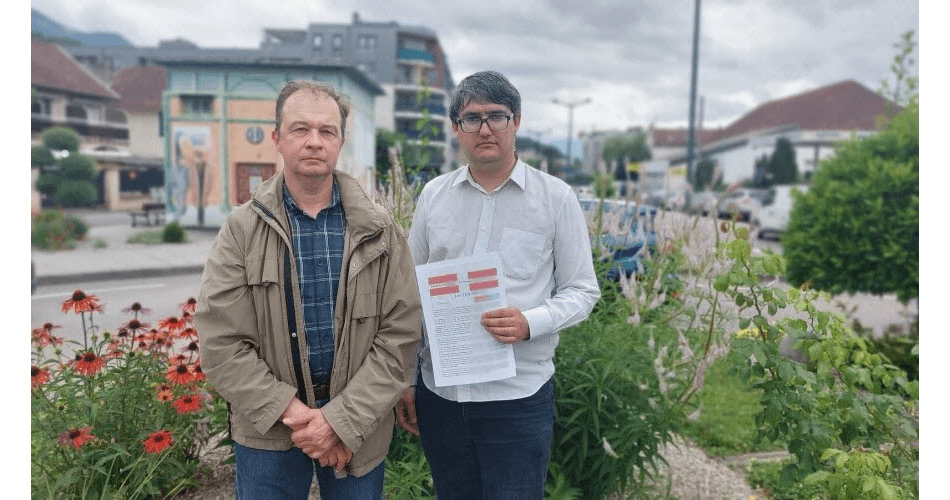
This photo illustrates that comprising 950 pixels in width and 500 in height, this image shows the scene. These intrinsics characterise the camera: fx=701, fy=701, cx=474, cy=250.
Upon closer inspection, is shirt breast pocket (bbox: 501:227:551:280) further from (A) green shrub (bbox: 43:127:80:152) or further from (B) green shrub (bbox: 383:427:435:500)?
(A) green shrub (bbox: 43:127:80:152)

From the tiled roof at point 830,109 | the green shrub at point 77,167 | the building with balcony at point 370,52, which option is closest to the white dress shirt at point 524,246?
the green shrub at point 77,167

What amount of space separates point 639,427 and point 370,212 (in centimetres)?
156

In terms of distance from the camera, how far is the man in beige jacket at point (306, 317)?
1.87 m

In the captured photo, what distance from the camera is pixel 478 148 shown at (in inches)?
83.3

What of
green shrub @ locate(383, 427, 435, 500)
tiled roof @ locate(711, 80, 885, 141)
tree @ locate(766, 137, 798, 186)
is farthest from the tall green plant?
tiled roof @ locate(711, 80, 885, 141)

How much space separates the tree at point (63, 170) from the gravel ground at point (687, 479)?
111 feet

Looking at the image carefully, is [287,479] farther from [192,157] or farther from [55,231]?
[192,157]

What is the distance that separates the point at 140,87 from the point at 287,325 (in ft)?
191

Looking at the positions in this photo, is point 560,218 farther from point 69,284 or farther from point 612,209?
point 69,284

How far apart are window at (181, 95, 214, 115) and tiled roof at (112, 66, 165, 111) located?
31.1 metres

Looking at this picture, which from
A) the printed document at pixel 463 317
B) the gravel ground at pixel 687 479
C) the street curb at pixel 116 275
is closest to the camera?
the printed document at pixel 463 317

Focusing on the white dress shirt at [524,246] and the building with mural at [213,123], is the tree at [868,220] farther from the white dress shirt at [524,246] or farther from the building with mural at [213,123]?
the building with mural at [213,123]

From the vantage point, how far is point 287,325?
191 centimetres

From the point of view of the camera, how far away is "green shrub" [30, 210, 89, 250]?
674 inches
